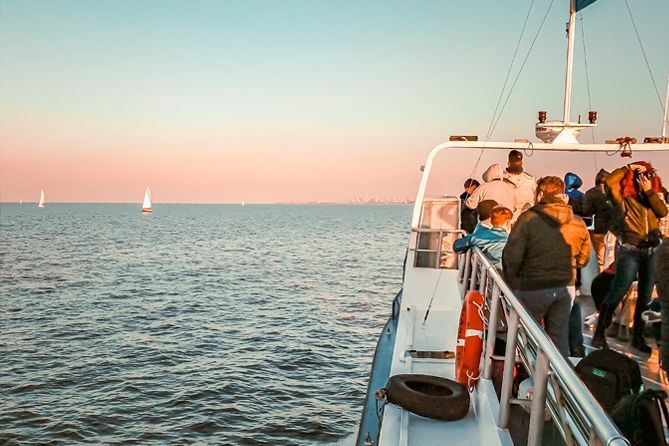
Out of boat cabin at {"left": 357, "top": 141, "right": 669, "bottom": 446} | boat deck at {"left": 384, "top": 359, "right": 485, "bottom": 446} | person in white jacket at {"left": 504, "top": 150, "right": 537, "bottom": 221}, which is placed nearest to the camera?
boat cabin at {"left": 357, "top": 141, "right": 669, "bottom": 446}

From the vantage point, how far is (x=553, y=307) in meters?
4.98

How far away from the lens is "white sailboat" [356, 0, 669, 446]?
2.69 metres

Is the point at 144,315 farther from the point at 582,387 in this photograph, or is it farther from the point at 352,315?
the point at 582,387

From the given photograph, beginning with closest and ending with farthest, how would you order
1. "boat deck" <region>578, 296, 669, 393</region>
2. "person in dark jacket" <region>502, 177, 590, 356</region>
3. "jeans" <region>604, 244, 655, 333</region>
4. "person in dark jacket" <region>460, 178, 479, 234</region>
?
"person in dark jacket" <region>502, 177, 590, 356</region>
"boat deck" <region>578, 296, 669, 393</region>
"jeans" <region>604, 244, 655, 333</region>
"person in dark jacket" <region>460, 178, 479, 234</region>

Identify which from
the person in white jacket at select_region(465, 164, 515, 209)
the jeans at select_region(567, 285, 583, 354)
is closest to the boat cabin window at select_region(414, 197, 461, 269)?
the person in white jacket at select_region(465, 164, 515, 209)

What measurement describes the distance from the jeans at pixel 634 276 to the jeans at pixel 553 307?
1595mm

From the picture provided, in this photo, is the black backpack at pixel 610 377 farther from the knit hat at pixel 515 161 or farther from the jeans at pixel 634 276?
the knit hat at pixel 515 161

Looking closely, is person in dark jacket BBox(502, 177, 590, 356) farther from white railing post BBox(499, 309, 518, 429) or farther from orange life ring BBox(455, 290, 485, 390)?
white railing post BBox(499, 309, 518, 429)

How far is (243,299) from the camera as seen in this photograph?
27.7 m

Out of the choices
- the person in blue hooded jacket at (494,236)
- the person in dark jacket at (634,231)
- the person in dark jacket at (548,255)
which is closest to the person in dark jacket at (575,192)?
the person in dark jacket at (634,231)

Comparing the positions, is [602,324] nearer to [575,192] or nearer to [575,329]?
[575,329]

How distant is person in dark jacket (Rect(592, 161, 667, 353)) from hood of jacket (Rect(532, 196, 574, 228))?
1.79 meters

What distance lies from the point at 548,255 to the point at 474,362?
114 cm

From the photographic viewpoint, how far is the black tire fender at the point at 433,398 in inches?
175
